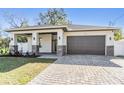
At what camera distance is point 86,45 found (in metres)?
19.7

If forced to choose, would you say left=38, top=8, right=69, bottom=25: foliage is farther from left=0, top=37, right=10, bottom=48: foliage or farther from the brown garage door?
the brown garage door

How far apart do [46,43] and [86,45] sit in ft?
Answer: 18.3

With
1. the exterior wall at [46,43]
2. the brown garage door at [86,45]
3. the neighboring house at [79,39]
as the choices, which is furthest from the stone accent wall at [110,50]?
the exterior wall at [46,43]

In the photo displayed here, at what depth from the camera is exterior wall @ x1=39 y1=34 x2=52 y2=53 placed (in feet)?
73.6

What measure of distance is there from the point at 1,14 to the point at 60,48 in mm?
19970

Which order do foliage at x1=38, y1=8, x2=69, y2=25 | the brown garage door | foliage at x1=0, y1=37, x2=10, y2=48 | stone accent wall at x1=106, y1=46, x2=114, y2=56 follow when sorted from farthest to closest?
foliage at x1=38, y1=8, x2=69, y2=25 < foliage at x1=0, y1=37, x2=10, y2=48 < the brown garage door < stone accent wall at x1=106, y1=46, x2=114, y2=56

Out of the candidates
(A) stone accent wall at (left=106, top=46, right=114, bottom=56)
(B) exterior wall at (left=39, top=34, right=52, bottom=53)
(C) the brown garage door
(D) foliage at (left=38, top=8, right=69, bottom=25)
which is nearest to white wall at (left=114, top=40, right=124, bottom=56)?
(A) stone accent wall at (left=106, top=46, right=114, bottom=56)

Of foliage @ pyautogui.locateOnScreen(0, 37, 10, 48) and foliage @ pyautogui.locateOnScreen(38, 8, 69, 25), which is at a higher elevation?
foliage @ pyautogui.locateOnScreen(38, 8, 69, 25)

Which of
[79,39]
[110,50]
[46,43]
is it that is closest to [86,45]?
[79,39]

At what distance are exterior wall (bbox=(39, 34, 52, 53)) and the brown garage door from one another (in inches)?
127

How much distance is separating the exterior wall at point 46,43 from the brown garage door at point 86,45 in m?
3.21

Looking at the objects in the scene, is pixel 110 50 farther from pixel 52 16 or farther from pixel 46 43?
pixel 52 16
